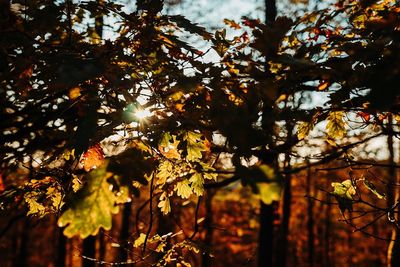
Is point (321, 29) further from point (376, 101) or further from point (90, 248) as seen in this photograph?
point (90, 248)

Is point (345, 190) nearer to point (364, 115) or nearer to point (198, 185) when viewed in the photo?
point (364, 115)

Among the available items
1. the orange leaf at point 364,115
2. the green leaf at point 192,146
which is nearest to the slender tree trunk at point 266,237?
the orange leaf at point 364,115

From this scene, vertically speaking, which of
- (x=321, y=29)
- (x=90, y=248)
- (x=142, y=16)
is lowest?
(x=90, y=248)

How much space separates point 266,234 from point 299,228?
2556 cm

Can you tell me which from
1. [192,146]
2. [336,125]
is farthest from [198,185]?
[336,125]

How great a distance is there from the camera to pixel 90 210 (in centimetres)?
135

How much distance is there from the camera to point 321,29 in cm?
326

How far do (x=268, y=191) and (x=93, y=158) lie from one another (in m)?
1.57

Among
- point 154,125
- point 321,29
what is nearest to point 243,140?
point 154,125

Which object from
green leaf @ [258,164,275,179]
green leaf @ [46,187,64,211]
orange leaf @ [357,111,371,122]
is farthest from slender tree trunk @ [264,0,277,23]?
green leaf @ [258,164,275,179]

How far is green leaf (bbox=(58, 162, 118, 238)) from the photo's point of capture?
1332 millimetres

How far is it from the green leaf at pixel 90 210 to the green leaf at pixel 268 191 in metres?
0.57

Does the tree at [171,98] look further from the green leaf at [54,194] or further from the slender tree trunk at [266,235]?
the slender tree trunk at [266,235]

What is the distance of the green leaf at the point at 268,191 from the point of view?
3.87ft
